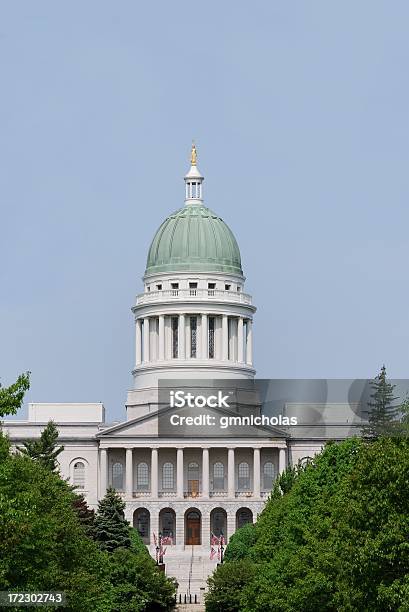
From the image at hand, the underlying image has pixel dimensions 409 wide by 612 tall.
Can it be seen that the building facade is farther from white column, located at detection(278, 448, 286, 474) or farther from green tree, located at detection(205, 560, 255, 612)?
green tree, located at detection(205, 560, 255, 612)

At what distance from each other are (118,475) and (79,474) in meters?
3.41

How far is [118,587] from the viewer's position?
9394 cm

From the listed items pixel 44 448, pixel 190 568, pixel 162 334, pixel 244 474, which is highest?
pixel 162 334

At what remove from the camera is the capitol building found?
16488cm

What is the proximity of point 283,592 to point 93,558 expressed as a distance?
10470 millimetres

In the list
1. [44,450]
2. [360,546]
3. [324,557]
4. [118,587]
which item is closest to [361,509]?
[360,546]

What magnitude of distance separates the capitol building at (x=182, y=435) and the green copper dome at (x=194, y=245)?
88 mm

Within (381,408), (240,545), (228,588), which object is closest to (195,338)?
(381,408)

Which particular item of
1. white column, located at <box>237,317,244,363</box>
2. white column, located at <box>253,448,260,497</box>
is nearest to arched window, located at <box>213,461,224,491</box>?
white column, located at <box>253,448,260,497</box>

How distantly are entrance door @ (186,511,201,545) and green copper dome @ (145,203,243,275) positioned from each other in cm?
2291

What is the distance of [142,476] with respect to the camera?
16800 cm

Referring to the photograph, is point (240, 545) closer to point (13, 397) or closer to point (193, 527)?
point (193, 527)

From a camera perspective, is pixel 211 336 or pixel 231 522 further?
pixel 211 336

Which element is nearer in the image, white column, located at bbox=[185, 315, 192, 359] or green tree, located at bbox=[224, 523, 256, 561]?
green tree, located at bbox=[224, 523, 256, 561]
